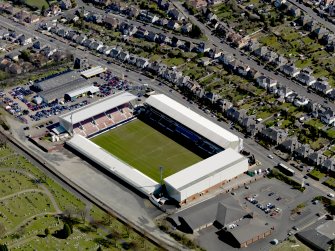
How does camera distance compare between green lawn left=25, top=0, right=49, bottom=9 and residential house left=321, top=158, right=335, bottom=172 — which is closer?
residential house left=321, top=158, right=335, bottom=172

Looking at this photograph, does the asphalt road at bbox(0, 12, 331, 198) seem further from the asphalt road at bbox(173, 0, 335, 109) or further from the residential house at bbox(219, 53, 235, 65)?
the asphalt road at bbox(173, 0, 335, 109)

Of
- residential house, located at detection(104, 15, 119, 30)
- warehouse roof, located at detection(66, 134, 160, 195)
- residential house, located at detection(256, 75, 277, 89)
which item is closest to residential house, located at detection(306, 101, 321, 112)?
residential house, located at detection(256, 75, 277, 89)

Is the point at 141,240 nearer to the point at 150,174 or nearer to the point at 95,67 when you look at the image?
the point at 150,174

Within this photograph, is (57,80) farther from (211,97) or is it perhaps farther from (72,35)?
(211,97)

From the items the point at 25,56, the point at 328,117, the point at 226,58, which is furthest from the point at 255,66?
the point at 25,56

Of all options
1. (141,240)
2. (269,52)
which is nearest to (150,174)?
→ (141,240)

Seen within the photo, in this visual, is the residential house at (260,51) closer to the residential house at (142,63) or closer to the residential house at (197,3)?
the residential house at (142,63)
